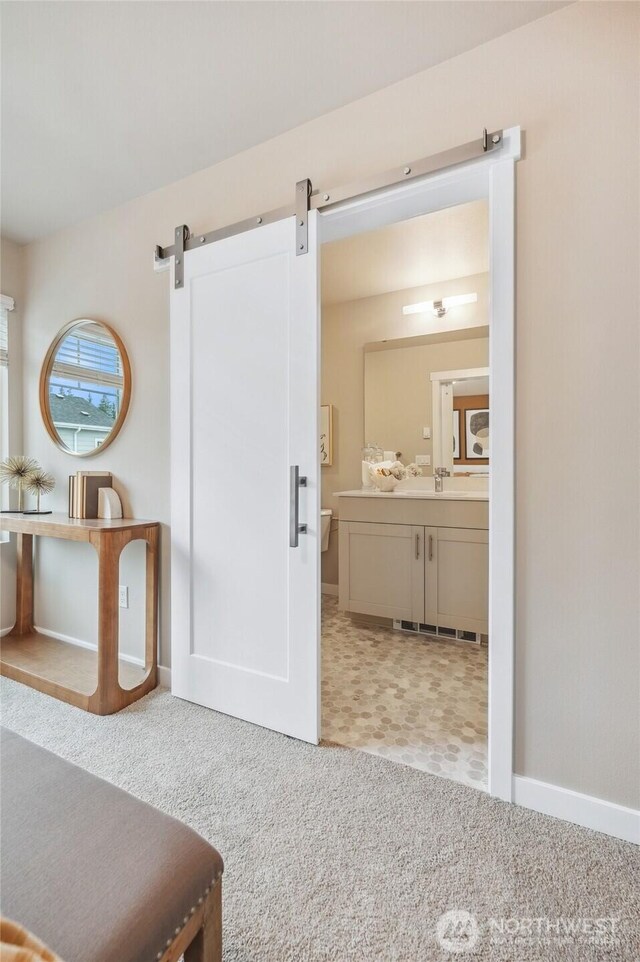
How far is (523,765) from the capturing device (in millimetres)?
1446

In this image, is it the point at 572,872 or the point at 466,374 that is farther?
the point at 466,374

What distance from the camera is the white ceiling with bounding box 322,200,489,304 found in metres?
2.55

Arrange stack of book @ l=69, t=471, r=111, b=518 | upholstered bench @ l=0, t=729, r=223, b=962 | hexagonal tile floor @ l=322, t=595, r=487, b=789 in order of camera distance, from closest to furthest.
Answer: upholstered bench @ l=0, t=729, r=223, b=962 < hexagonal tile floor @ l=322, t=595, r=487, b=789 < stack of book @ l=69, t=471, r=111, b=518

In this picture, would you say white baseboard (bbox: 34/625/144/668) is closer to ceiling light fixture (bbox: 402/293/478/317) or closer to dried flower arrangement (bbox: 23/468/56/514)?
dried flower arrangement (bbox: 23/468/56/514)

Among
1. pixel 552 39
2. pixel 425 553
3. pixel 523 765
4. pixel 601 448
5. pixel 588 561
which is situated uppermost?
pixel 552 39

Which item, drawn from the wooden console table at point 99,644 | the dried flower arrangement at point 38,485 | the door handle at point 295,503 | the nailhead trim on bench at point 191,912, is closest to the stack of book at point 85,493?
the wooden console table at point 99,644

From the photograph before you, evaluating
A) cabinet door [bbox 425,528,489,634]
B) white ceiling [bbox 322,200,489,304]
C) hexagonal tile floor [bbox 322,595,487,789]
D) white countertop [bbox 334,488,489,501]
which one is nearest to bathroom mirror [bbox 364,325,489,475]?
white countertop [bbox 334,488,489,501]

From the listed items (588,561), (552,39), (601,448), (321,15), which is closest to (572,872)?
(588,561)

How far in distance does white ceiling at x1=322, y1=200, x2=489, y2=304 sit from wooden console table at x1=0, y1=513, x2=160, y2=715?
2.05 m

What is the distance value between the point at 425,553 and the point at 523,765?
151cm

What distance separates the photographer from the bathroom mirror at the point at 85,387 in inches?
95.6

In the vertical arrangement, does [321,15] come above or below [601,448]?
above

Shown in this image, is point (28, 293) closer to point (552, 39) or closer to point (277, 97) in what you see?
point (277, 97)

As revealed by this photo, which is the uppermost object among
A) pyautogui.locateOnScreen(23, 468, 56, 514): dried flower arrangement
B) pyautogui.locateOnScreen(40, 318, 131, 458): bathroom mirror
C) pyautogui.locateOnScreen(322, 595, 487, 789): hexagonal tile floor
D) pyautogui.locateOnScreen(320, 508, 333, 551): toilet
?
pyautogui.locateOnScreen(40, 318, 131, 458): bathroom mirror
